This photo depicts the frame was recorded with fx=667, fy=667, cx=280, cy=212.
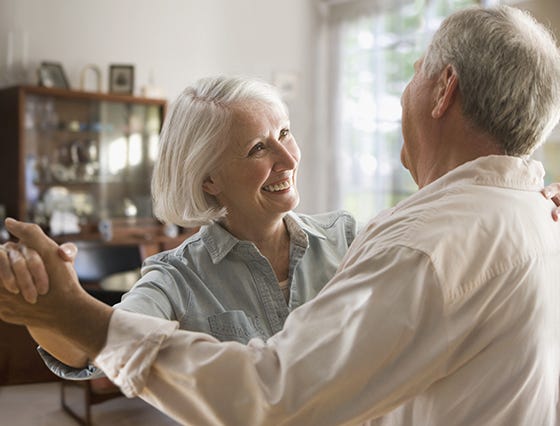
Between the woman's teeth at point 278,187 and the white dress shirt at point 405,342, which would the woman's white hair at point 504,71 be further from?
the woman's teeth at point 278,187

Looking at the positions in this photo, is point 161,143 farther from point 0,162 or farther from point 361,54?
point 361,54

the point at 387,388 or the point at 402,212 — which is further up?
the point at 402,212

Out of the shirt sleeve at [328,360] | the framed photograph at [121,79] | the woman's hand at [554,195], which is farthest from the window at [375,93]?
the shirt sleeve at [328,360]

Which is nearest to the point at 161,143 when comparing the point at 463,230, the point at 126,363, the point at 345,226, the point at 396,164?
the point at 345,226

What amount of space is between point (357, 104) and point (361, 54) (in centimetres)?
48

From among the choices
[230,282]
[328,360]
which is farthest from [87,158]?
[328,360]

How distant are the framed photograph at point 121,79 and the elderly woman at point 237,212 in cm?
424

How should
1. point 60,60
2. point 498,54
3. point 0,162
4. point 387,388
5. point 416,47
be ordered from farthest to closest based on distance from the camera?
point 416,47, point 60,60, point 0,162, point 498,54, point 387,388

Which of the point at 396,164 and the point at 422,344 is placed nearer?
the point at 422,344

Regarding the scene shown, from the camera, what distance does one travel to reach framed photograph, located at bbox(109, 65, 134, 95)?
5742 mm

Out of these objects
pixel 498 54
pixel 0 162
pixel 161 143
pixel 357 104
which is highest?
pixel 498 54

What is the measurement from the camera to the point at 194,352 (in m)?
0.98

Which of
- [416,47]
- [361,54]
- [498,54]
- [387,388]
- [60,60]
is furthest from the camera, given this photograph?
[361,54]

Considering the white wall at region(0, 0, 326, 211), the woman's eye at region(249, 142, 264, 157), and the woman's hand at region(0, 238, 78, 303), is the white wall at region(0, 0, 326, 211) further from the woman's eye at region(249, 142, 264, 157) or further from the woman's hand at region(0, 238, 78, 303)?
the woman's hand at region(0, 238, 78, 303)
